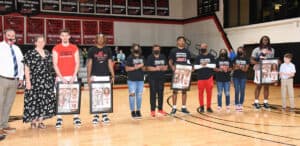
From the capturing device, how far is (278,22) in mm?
15430

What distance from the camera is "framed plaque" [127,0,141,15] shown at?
19797mm

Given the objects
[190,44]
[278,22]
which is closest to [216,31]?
[190,44]

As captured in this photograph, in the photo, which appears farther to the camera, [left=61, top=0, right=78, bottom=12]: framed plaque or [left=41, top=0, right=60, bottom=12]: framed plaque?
[left=61, top=0, right=78, bottom=12]: framed plaque

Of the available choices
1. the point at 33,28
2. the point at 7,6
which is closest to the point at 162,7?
the point at 33,28

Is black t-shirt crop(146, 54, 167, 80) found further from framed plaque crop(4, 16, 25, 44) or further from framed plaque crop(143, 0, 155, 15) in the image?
framed plaque crop(143, 0, 155, 15)

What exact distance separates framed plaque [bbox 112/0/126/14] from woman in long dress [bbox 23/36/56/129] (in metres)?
13.8

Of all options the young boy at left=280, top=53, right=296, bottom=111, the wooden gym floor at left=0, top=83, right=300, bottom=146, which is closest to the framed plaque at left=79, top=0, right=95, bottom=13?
the wooden gym floor at left=0, top=83, right=300, bottom=146

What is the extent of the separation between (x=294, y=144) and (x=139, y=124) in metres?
2.71

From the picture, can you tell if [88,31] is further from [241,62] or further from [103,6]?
[241,62]

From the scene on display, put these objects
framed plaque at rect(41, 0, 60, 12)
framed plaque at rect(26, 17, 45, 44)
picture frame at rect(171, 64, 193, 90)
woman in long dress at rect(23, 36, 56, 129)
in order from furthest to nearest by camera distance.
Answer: framed plaque at rect(41, 0, 60, 12) < framed plaque at rect(26, 17, 45, 44) < picture frame at rect(171, 64, 193, 90) < woman in long dress at rect(23, 36, 56, 129)

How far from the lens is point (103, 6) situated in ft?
62.2

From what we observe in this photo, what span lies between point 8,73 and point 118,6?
1447 cm

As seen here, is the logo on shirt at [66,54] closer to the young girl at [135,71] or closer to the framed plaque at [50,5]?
the young girl at [135,71]

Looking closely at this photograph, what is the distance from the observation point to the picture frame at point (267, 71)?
7.55 metres
